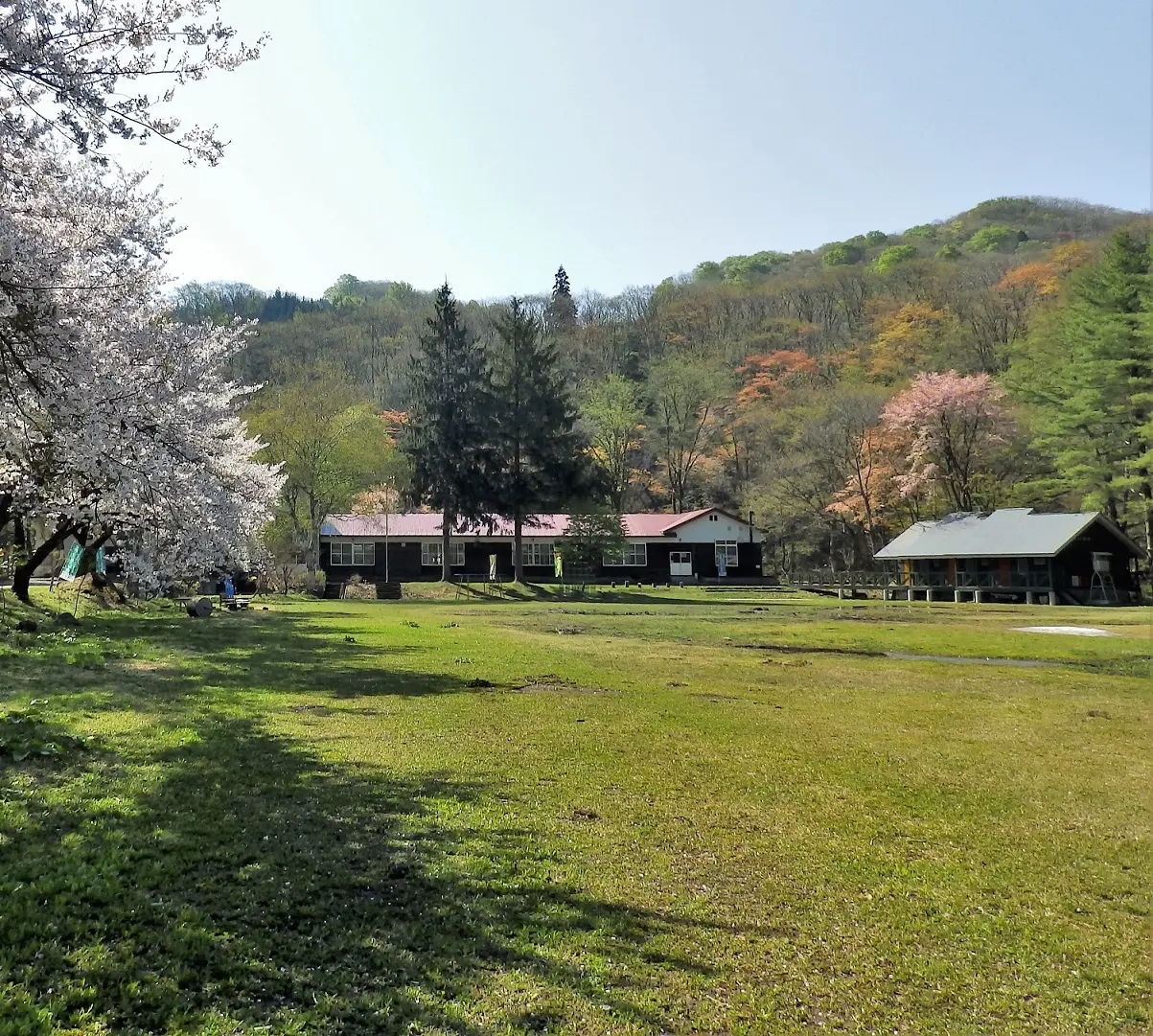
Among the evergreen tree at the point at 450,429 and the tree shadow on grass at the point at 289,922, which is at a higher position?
the evergreen tree at the point at 450,429

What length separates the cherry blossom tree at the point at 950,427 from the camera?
1850 inches

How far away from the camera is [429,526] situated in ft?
172

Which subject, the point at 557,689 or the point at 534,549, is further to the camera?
the point at 534,549

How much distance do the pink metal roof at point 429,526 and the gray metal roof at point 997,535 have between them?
12548mm

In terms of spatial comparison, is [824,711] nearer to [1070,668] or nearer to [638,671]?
[638,671]

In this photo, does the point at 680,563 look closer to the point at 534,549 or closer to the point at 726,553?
the point at 726,553

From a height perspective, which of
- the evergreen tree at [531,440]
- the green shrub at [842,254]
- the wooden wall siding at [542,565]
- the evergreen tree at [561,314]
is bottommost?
the wooden wall siding at [542,565]

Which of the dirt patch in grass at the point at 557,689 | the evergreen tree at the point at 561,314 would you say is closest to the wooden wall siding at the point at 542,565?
the evergreen tree at the point at 561,314

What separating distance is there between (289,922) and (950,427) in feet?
167

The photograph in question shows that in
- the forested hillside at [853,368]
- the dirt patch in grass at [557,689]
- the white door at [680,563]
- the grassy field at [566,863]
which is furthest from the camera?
the white door at [680,563]

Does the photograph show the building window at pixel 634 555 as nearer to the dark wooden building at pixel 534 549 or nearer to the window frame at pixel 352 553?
the dark wooden building at pixel 534 549

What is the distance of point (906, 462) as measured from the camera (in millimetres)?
51062

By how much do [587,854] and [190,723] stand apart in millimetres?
5045

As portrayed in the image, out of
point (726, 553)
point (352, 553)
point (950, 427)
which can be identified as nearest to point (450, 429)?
point (352, 553)
